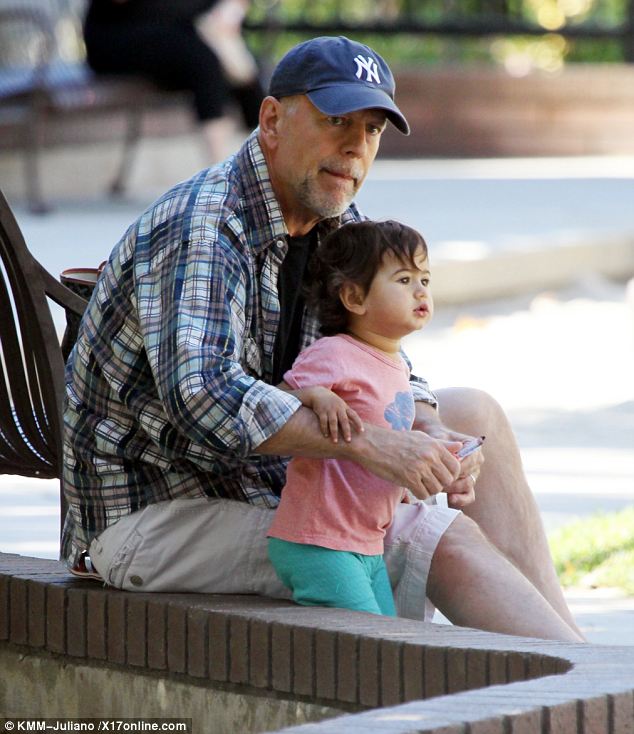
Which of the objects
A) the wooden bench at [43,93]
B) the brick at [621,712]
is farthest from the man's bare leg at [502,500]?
the wooden bench at [43,93]

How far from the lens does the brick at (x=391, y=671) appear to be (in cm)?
278

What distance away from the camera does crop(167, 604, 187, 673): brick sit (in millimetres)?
3057

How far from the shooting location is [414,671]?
276cm

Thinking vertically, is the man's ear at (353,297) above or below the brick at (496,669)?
above

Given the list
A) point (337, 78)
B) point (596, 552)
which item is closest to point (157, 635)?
point (337, 78)

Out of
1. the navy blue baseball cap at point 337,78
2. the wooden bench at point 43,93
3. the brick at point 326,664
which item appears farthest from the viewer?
the wooden bench at point 43,93

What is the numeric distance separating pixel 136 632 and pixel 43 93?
23.7 feet

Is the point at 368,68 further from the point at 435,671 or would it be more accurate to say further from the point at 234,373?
the point at 435,671

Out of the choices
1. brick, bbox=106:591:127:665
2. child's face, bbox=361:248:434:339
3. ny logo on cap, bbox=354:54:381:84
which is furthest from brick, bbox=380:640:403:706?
ny logo on cap, bbox=354:54:381:84

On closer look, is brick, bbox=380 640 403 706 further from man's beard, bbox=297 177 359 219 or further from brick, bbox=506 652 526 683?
man's beard, bbox=297 177 359 219

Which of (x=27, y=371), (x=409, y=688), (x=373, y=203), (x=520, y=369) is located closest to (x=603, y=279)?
(x=373, y=203)

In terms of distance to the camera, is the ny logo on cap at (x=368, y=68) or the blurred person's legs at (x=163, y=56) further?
the blurred person's legs at (x=163, y=56)

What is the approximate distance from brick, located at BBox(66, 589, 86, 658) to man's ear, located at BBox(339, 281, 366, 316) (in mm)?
739

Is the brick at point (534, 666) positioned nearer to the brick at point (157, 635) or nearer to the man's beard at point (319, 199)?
the brick at point (157, 635)
